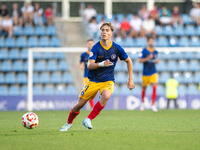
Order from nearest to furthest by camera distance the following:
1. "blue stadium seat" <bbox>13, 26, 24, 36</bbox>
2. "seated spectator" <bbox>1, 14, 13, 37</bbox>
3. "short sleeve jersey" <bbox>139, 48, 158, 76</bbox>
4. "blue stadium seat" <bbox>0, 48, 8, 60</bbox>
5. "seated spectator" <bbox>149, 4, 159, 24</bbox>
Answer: "short sleeve jersey" <bbox>139, 48, 158, 76</bbox> → "blue stadium seat" <bbox>0, 48, 8, 60</bbox> → "seated spectator" <bbox>1, 14, 13, 37</bbox> → "blue stadium seat" <bbox>13, 26, 24, 36</bbox> → "seated spectator" <bbox>149, 4, 159, 24</bbox>

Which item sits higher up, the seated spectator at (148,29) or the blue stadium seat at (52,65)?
the seated spectator at (148,29)

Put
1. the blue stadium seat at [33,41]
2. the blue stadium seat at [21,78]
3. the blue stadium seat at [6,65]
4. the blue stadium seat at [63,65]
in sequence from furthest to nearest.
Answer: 1. the blue stadium seat at [33,41]
2. the blue stadium seat at [6,65]
3. the blue stadium seat at [21,78]
4. the blue stadium seat at [63,65]

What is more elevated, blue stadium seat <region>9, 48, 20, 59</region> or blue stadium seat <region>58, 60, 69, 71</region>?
blue stadium seat <region>9, 48, 20, 59</region>

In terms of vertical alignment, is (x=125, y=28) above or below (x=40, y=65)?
above

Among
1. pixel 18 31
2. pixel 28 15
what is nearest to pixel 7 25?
pixel 18 31

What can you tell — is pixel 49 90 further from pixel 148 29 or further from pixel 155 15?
pixel 155 15

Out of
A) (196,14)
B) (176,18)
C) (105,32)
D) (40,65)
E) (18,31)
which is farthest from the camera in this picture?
(196,14)

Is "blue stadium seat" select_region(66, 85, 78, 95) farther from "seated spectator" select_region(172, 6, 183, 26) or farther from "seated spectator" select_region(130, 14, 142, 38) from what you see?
"seated spectator" select_region(172, 6, 183, 26)

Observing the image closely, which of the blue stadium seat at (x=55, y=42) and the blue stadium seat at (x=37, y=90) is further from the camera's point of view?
the blue stadium seat at (x=55, y=42)

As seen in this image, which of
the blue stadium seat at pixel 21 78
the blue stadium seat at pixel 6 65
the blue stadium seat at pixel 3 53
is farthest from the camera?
the blue stadium seat at pixel 3 53

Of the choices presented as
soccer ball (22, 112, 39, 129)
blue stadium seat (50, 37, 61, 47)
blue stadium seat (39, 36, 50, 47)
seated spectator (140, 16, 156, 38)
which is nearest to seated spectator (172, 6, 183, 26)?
seated spectator (140, 16, 156, 38)

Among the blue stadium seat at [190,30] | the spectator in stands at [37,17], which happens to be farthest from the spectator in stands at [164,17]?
the spectator in stands at [37,17]

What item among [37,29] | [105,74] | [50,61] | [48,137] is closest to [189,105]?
[50,61]

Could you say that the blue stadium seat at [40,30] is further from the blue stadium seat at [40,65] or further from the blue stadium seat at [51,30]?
the blue stadium seat at [40,65]
